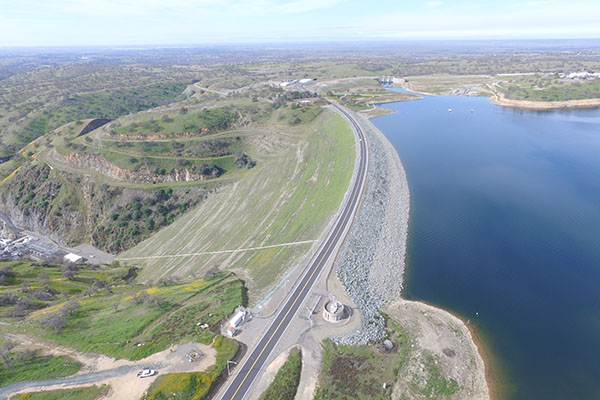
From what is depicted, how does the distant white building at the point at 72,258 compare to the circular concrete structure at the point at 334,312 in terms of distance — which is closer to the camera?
the circular concrete structure at the point at 334,312

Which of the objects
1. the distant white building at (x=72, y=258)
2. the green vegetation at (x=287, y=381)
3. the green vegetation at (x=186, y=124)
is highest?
the green vegetation at (x=186, y=124)

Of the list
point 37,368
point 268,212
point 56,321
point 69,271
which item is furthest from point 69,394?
point 268,212

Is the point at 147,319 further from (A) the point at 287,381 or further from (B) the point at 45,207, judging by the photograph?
(B) the point at 45,207

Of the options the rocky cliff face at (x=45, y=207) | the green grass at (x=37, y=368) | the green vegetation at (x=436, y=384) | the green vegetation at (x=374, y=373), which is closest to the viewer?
the green grass at (x=37, y=368)

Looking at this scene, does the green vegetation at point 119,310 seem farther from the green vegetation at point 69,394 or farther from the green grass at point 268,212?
the green grass at point 268,212

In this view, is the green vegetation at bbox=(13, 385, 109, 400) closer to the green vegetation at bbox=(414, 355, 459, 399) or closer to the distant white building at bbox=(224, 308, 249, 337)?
the distant white building at bbox=(224, 308, 249, 337)

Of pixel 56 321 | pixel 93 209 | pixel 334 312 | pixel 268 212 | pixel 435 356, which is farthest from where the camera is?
pixel 93 209

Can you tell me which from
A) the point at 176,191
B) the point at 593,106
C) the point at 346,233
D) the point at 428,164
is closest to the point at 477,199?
the point at 428,164

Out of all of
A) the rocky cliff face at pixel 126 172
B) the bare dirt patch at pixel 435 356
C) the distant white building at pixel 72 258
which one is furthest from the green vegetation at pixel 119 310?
the rocky cliff face at pixel 126 172
